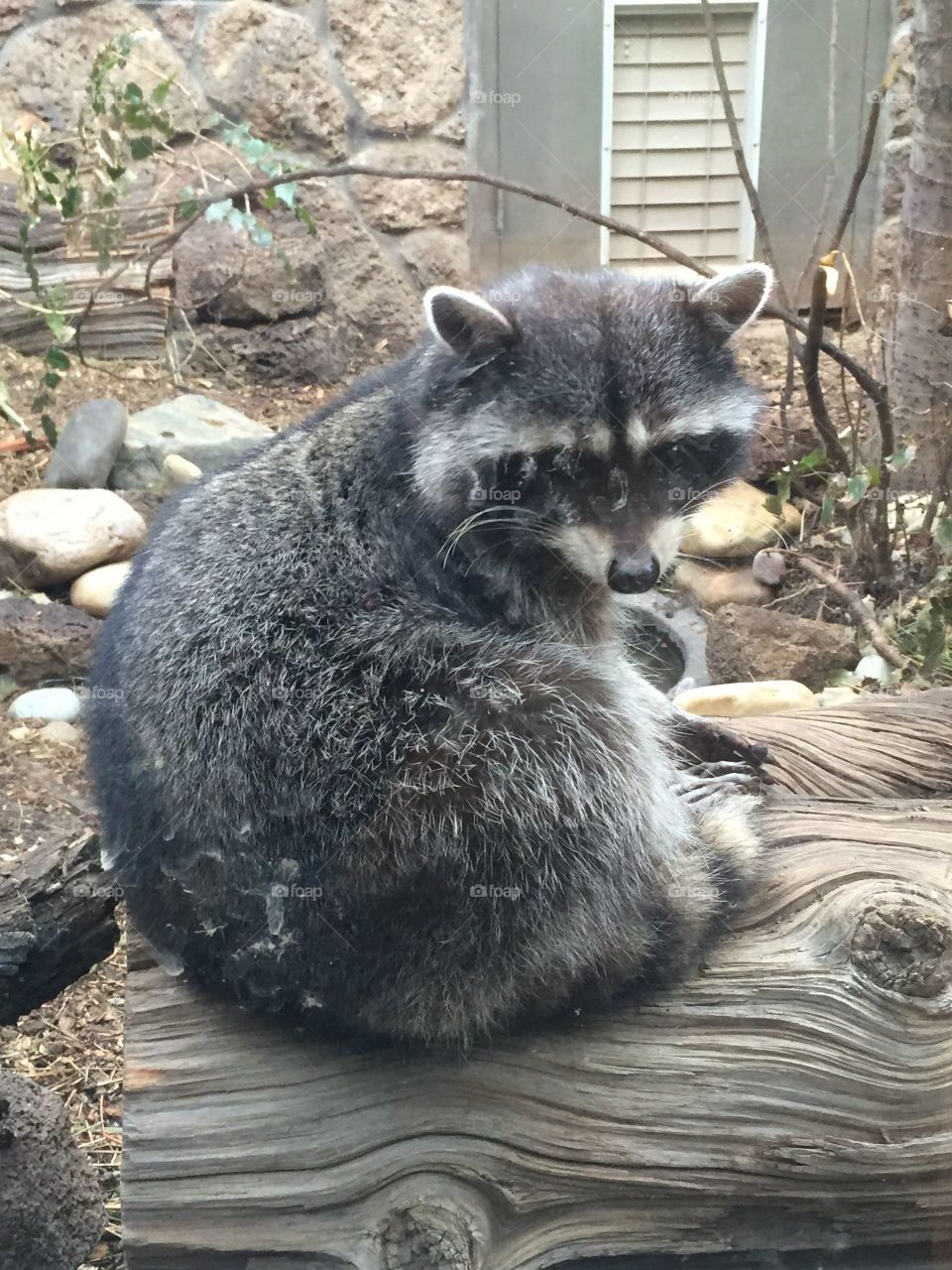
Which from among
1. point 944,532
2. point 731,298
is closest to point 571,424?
point 731,298

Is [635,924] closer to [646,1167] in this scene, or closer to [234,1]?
[646,1167]

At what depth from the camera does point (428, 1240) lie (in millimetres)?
2154

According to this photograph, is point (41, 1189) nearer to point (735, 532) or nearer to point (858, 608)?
point (858, 608)

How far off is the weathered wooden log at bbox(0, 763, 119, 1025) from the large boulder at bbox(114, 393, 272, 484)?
2.98 m

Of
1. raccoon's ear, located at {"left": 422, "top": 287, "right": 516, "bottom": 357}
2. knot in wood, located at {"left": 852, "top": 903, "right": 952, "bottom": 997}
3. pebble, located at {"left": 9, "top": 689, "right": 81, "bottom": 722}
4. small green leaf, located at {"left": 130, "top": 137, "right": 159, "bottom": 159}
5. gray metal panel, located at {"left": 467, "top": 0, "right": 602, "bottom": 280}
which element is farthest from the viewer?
small green leaf, located at {"left": 130, "top": 137, "right": 159, "bottom": 159}

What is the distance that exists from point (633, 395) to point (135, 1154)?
161cm

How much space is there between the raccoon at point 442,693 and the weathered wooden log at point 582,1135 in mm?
111

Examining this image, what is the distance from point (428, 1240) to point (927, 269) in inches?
161

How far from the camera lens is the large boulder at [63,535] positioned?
5.18 meters

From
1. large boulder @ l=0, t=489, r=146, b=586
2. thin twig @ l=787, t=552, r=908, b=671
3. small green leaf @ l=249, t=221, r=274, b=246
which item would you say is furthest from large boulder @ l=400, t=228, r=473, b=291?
thin twig @ l=787, t=552, r=908, b=671

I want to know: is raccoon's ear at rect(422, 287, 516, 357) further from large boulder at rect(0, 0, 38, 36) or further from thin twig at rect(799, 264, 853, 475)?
large boulder at rect(0, 0, 38, 36)

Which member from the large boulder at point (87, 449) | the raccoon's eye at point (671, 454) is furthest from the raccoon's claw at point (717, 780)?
the large boulder at point (87, 449)

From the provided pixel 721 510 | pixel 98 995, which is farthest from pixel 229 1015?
pixel 721 510

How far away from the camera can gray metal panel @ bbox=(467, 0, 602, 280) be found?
504 centimetres
